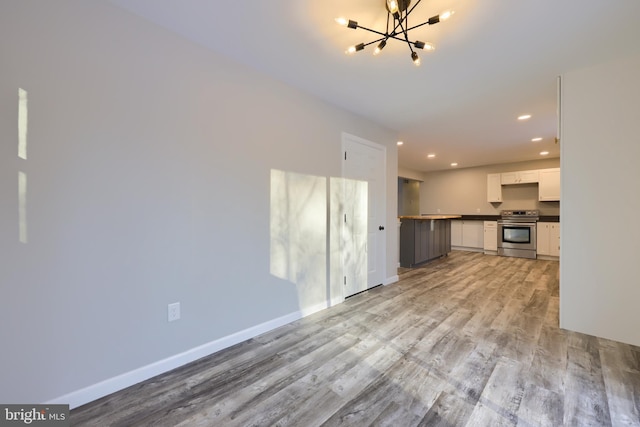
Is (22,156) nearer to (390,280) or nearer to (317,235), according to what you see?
(317,235)

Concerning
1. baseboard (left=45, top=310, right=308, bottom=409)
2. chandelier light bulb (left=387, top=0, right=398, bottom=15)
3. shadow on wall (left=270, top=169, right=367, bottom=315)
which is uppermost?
chandelier light bulb (left=387, top=0, right=398, bottom=15)

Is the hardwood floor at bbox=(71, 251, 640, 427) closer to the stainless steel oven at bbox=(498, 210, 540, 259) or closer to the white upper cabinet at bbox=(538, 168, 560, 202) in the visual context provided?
the stainless steel oven at bbox=(498, 210, 540, 259)

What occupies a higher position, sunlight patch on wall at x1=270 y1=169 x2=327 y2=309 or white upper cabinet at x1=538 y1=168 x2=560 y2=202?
white upper cabinet at x1=538 y1=168 x2=560 y2=202

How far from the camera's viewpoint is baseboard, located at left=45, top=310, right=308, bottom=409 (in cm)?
163

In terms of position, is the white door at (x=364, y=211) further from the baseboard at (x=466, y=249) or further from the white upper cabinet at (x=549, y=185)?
the white upper cabinet at (x=549, y=185)

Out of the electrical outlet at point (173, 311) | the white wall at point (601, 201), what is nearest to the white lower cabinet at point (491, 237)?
the white wall at point (601, 201)

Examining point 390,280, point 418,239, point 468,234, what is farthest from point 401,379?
point 468,234

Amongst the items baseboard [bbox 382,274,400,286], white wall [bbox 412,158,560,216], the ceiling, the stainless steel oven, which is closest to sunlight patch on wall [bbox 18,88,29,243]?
the ceiling

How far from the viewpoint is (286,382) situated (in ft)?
6.11

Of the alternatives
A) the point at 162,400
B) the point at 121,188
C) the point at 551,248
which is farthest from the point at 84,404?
the point at 551,248

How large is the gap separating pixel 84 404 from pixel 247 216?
5.28 feet

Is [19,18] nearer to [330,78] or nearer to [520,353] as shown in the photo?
[330,78]

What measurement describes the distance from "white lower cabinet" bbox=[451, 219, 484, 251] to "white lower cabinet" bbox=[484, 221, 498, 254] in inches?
7.6

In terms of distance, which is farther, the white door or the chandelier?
the white door
